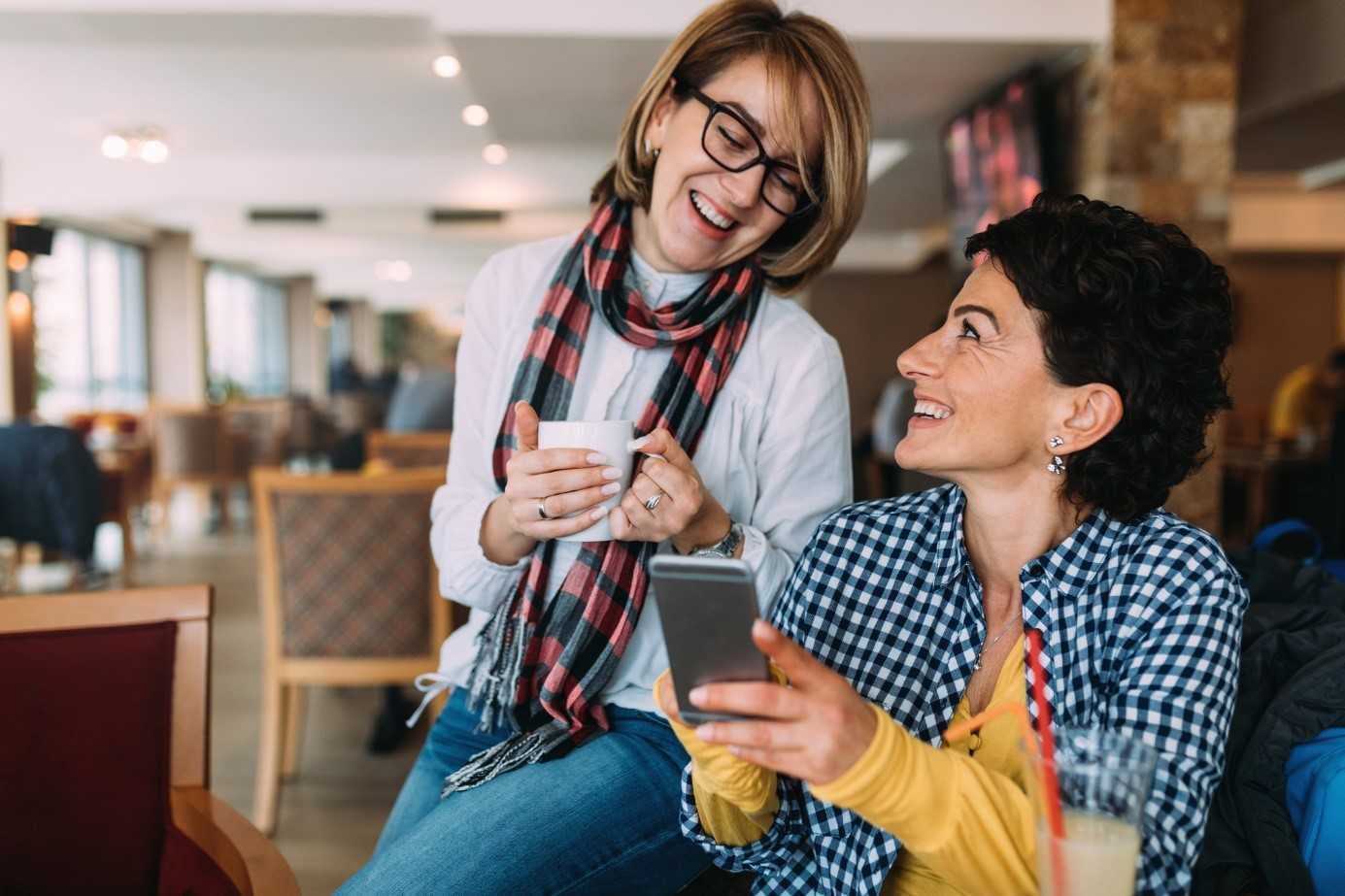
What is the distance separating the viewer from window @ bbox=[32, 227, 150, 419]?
10.6 metres

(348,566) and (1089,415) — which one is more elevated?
(1089,415)

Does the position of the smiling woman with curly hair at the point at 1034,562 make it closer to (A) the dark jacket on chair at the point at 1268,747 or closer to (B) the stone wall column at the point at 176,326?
(A) the dark jacket on chair at the point at 1268,747

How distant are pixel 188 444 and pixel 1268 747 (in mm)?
8034

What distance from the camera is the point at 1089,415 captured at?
1160mm

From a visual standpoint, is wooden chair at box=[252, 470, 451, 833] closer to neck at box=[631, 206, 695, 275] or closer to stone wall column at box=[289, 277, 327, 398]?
neck at box=[631, 206, 695, 275]

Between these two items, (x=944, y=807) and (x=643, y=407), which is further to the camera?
(x=643, y=407)

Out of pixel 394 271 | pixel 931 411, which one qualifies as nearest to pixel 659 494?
pixel 931 411

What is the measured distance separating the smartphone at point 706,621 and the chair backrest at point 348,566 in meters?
2.10

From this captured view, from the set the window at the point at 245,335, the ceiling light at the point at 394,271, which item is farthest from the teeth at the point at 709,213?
the ceiling light at the point at 394,271

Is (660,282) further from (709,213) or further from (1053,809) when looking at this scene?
(1053,809)

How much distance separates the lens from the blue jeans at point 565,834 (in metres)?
1.16

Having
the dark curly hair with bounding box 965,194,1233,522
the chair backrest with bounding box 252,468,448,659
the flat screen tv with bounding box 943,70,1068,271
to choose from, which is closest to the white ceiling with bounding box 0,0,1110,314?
the flat screen tv with bounding box 943,70,1068,271

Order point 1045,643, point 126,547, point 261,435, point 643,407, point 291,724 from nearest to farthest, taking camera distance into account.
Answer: point 1045,643 < point 643,407 < point 291,724 < point 126,547 < point 261,435

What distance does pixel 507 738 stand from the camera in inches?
54.0
